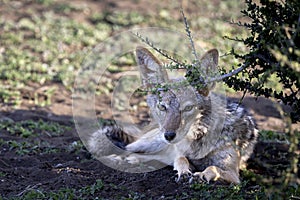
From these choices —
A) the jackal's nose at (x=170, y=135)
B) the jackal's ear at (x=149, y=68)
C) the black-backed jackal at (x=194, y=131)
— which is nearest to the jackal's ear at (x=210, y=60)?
the black-backed jackal at (x=194, y=131)

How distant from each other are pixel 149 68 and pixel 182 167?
118 centimetres

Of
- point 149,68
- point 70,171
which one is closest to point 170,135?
point 149,68

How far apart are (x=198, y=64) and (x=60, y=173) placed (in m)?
1.98

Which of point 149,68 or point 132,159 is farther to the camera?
point 132,159

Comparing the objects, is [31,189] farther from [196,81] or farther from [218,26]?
[218,26]

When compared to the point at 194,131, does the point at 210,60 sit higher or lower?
higher

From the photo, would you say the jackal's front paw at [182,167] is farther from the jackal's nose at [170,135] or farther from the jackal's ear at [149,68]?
the jackal's ear at [149,68]

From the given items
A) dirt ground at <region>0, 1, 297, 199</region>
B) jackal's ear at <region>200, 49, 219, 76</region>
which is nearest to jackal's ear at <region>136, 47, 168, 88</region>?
jackal's ear at <region>200, 49, 219, 76</region>

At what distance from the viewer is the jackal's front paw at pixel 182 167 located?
544 cm

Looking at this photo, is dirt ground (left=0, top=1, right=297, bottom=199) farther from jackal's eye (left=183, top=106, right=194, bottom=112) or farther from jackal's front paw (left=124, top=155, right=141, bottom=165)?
jackal's eye (left=183, top=106, right=194, bottom=112)

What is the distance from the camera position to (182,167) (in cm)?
562

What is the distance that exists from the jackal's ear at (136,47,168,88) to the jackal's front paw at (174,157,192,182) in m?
0.89

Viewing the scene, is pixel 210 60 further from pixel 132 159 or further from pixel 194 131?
pixel 132 159

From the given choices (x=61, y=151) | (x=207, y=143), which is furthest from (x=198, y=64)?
(x=61, y=151)
